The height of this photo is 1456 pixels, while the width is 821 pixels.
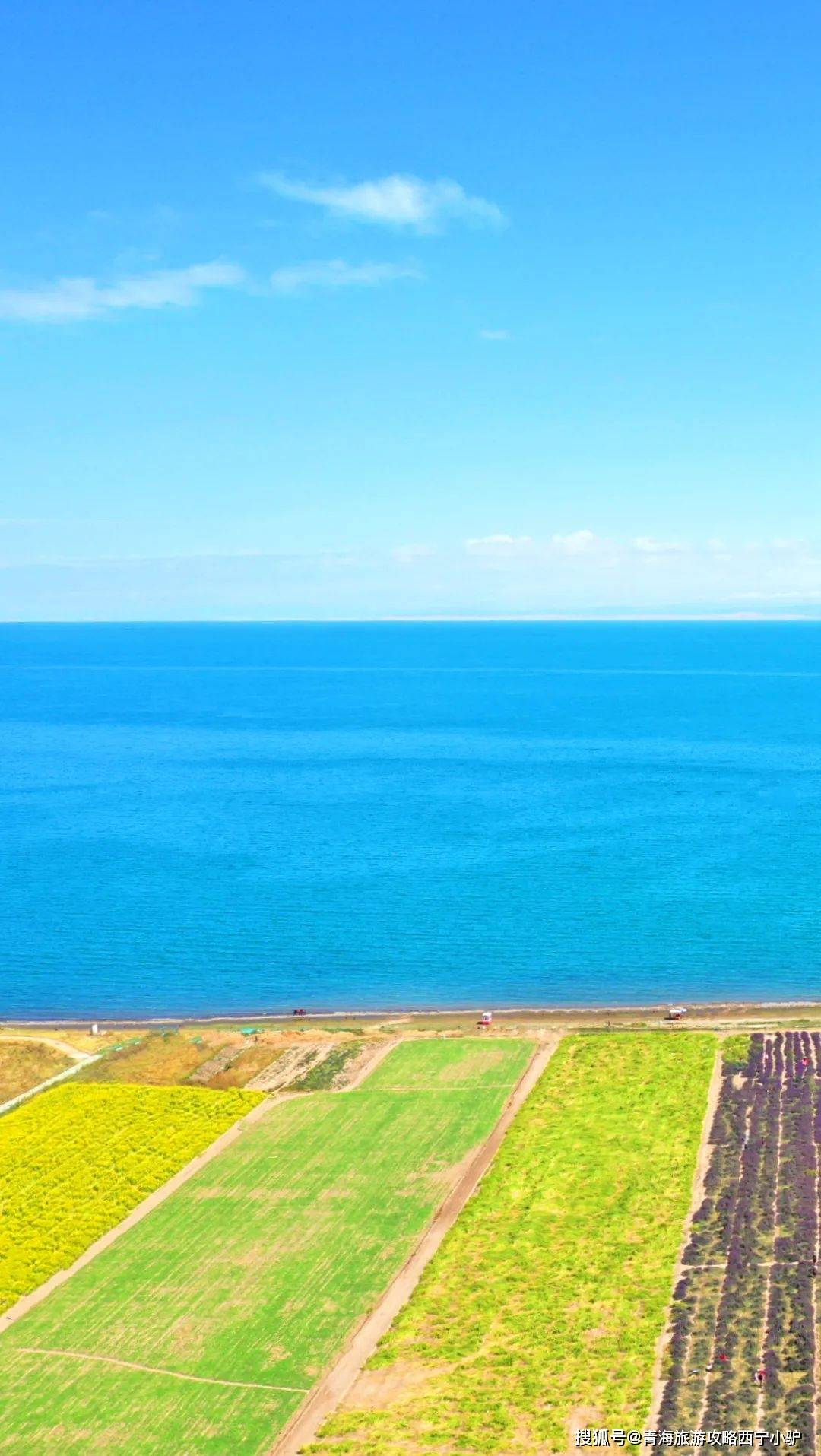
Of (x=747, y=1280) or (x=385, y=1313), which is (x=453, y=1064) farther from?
(x=747, y=1280)

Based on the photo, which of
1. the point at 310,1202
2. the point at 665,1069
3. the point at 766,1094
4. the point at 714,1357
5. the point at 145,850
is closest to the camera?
the point at 714,1357

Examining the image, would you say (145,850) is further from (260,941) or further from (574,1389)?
(574,1389)

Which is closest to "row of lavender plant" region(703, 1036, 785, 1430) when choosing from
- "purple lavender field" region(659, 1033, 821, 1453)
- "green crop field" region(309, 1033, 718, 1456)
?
"purple lavender field" region(659, 1033, 821, 1453)

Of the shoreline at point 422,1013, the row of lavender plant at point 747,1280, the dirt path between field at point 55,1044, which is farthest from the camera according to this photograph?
the shoreline at point 422,1013

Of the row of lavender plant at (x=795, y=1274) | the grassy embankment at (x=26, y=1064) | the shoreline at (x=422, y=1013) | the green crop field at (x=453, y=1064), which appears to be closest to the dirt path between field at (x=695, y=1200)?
the row of lavender plant at (x=795, y=1274)

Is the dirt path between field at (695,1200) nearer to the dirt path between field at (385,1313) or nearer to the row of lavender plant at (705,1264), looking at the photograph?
the row of lavender plant at (705,1264)

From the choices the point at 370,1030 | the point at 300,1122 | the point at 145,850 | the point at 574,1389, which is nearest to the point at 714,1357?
the point at 574,1389

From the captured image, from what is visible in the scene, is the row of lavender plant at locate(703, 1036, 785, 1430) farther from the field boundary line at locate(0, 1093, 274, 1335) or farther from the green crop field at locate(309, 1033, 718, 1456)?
the field boundary line at locate(0, 1093, 274, 1335)
